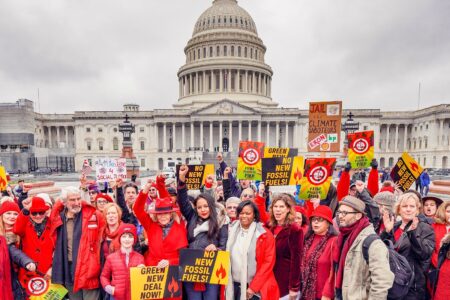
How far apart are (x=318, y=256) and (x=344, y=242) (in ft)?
1.88

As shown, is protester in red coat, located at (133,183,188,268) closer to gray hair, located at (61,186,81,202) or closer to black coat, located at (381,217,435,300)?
gray hair, located at (61,186,81,202)

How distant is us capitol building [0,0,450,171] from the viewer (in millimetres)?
58812

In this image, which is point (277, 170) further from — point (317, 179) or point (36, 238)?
point (36, 238)

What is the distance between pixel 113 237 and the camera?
14.6ft

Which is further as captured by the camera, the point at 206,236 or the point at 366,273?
the point at 206,236

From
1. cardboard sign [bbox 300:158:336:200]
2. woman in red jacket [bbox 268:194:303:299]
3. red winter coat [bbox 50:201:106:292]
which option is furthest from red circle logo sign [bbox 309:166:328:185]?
red winter coat [bbox 50:201:106:292]

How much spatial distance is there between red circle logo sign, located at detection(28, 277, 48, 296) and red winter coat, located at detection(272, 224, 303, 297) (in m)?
3.67

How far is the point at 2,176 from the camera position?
8266 millimetres

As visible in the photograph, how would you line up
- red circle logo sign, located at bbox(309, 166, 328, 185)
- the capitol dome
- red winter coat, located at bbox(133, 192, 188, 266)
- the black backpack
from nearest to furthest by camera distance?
1. the black backpack
2. red winter coat, located at bbox(133, 192, 188, 266)
3. red circle logo sign, located at bbox(309, 166, 328, 185)
4. the capitol dome

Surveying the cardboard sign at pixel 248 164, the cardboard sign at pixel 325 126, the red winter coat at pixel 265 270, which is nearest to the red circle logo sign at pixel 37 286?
the red winter coat at pixel 265 270

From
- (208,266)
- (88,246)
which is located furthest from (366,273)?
(88,246)

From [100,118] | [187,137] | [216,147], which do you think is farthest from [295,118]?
[100,118]

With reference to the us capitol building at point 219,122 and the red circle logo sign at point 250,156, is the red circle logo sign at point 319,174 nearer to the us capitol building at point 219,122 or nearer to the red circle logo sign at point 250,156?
the red circle logo sign at point 250,156

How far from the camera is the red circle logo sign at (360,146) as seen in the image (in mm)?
9008
